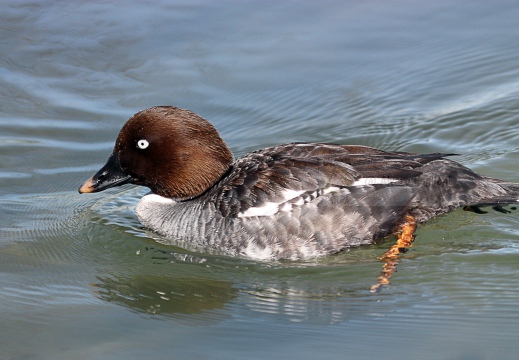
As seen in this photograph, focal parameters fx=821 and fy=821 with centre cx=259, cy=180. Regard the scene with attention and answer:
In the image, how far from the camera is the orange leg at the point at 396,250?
697 cm

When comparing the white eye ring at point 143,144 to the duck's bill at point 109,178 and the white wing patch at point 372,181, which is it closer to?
the duck's bill at point 109,178

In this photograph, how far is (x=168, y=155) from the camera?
793 cm

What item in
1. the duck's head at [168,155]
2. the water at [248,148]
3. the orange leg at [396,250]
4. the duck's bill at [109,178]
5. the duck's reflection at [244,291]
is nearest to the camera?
the water at [248,148]

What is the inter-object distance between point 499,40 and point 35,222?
22.7ft

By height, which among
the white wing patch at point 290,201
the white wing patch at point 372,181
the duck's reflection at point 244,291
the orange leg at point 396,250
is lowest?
the duck's reflection at point 244,291

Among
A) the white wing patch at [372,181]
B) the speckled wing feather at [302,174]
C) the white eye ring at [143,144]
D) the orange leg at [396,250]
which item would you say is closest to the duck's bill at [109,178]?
the white eye ring at [143,144]

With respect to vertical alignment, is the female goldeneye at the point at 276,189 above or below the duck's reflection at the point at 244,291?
above

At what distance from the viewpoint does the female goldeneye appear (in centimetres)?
747

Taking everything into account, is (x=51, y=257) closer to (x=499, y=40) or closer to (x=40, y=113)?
(x=40, y=113)

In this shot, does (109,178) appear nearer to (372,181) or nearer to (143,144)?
(143,144)

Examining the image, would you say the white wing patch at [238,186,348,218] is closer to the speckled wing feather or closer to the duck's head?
the speckled wing feather

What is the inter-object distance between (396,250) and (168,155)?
2347 mm

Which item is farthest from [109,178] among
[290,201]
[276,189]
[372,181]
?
[372,181]

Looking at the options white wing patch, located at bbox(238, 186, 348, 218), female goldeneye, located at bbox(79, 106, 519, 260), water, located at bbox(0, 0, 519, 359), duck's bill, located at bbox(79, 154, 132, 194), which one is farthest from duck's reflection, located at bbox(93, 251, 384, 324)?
duck's bill, located at bbox(79, 154, 132, 194)
